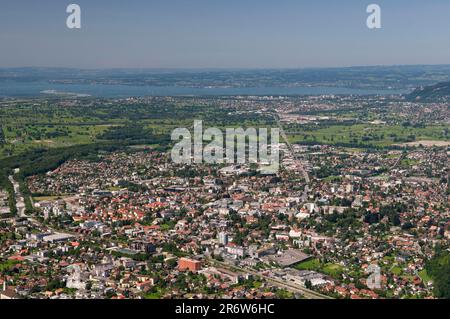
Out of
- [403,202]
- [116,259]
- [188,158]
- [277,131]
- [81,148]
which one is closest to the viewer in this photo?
[116,259]

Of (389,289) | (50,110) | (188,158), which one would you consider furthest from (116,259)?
(50,110)

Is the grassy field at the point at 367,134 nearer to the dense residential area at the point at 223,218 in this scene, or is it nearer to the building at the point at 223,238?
the dense residential area at the point at 223,218

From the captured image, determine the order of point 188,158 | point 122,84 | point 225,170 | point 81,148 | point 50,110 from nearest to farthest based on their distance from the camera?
1. point 225,170
2. point 188,158
3. point 81,148
4. point 50,110
5. point 122,84

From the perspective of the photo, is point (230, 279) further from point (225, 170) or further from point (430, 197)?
point (225, 170)

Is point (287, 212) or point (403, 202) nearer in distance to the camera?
point (287, 212)

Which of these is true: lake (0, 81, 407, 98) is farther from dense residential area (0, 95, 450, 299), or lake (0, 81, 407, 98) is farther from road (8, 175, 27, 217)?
road (8, 175, 27, 217)
